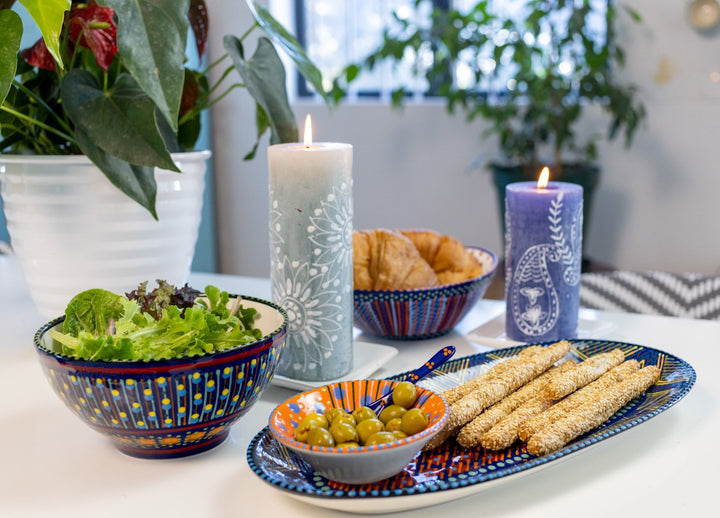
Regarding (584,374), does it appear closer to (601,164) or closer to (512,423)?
(512,423)

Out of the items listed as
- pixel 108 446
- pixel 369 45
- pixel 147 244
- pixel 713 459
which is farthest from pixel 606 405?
pixel 369 45

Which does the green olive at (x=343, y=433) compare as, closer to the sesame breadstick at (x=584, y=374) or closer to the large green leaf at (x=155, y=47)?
the sesame breadstick at (x=584, y=374)

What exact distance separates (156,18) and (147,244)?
0.29 m

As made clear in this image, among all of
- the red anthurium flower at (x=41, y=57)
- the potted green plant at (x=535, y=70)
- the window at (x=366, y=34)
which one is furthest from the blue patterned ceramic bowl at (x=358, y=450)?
the window at (x=366, y=34)

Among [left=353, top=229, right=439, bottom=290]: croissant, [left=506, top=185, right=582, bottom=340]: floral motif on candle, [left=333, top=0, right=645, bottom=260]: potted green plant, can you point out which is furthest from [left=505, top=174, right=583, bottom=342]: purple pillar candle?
[left=333, top=0, right=645, bottom=260]: potted green plant

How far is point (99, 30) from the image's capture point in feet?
2.74

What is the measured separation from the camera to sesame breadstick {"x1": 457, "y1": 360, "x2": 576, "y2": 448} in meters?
0.62

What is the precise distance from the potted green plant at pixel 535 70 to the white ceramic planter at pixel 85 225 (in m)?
2.00

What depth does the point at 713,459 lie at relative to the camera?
65 centimetres

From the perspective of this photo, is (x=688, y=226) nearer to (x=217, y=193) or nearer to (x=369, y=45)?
(x=369, y=45)

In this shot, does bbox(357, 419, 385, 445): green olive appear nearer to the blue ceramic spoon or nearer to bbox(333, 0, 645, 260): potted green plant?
the blue ceramic spoon

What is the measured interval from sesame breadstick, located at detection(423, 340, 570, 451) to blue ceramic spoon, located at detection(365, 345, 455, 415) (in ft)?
0.13

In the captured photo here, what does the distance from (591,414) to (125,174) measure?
0.53 m

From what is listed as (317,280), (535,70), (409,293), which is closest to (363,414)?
(317,280)
